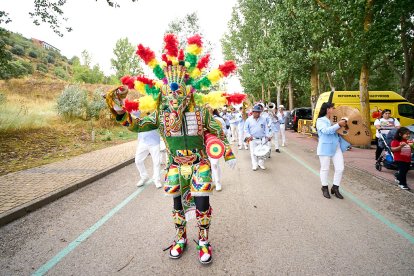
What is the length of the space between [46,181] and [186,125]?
5088mm

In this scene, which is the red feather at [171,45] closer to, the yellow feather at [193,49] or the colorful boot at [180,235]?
the yellow feather at [193,49]

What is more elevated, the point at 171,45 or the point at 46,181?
the point at 171,45

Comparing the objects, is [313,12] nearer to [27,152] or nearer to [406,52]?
[406,52]

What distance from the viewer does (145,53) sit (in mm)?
3182

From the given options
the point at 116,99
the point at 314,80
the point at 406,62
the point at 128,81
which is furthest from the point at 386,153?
the point at 314,80

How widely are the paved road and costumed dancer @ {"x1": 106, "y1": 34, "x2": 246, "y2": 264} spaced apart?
48cm

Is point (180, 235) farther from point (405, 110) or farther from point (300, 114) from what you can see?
point (300, 114)

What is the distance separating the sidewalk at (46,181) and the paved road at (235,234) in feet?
0.68

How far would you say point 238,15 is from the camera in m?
37.1

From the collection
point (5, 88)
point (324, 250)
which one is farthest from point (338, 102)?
point (5, 88)

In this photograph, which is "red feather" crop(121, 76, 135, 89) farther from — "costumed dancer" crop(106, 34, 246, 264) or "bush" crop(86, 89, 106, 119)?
"bush" crop(86, 89, 106, 119)

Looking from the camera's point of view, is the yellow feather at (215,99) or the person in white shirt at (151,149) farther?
the person in white shirt at (151,149)

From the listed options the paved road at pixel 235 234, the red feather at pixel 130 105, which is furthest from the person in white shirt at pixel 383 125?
the red feather at pixel 130 105

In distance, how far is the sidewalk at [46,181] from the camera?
184 inches
